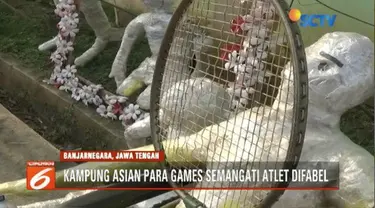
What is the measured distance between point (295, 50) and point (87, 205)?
2.09 feet

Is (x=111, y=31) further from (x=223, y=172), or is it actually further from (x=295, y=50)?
(x=295, y=50)

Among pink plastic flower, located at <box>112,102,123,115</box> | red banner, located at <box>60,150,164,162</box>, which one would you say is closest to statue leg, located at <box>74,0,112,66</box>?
pink plastic flower, located at <box>112,102,123,115</box>

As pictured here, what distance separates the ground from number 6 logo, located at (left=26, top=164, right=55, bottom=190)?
0.94 meters

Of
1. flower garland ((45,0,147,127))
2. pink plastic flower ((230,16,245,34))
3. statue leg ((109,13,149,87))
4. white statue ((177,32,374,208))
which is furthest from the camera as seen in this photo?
flower garland ((45,0,147,127))

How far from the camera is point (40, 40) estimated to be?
2.84 m

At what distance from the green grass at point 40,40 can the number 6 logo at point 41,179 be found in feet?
3.11

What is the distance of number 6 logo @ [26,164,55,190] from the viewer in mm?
1370

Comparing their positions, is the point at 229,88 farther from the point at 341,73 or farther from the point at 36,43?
the point at 36,43

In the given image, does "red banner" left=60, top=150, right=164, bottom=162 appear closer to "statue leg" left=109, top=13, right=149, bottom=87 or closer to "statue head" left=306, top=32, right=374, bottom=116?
"statue head" left=306, top=32, right=374, bottom=116

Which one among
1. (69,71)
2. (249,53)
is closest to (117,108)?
(69,71)

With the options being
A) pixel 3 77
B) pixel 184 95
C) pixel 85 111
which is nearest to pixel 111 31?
pixel 85 111

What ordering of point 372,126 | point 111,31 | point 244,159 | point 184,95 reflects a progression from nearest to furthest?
point 244,159
point 184,95
point 372,126
point 111,31

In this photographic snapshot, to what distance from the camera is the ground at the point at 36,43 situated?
8.00ft

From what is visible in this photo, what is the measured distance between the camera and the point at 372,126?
1.52 meters
